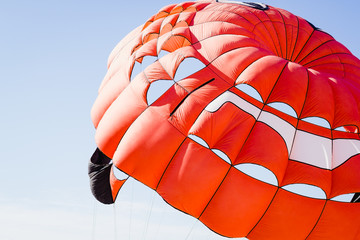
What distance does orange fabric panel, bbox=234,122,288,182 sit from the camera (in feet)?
32.2

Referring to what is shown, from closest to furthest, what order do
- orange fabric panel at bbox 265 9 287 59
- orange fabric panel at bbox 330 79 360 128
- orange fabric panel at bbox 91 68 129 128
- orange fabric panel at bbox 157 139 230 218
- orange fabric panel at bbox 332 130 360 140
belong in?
orange fabric panel at bbox 157 139 230 218 → orange fabric panel at bbox 330 79 360 128 → orange fabric panel at bbox 332 130 360 140 → orange fabric panel at bbox 91 68 129 128 → orange fabric panel at bbox 265 9 287 59

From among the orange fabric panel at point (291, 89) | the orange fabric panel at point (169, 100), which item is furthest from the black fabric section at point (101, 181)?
the orange fabric panel at point (291, 89)

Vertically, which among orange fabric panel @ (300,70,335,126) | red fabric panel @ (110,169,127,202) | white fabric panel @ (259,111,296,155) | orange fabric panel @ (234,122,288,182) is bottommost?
red fabric panel @ (110,169,127,202)

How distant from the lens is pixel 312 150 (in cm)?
1035

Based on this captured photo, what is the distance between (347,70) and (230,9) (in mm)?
3223

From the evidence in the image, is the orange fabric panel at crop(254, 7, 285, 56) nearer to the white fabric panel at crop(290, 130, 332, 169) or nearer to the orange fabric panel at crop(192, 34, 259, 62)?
the orange fabric panel at crop(192, 34, 259, 62)

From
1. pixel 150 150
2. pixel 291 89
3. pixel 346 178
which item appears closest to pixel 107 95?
pixel 150 150

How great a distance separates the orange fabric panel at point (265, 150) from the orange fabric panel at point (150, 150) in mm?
1303

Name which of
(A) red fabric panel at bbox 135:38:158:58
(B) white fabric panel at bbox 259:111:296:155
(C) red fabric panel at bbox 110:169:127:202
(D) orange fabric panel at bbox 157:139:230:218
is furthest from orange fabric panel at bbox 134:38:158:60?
(B) white fabric panel at bbox 259:111:296:155

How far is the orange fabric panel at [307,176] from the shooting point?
9.98 m

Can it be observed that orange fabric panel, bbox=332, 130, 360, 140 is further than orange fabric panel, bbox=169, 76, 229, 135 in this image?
Yes

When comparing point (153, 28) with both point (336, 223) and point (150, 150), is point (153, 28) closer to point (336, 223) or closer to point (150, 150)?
point (150, 150)

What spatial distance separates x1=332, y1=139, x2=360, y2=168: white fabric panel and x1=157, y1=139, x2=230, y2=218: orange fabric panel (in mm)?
2353

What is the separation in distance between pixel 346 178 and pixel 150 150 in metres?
3.94
